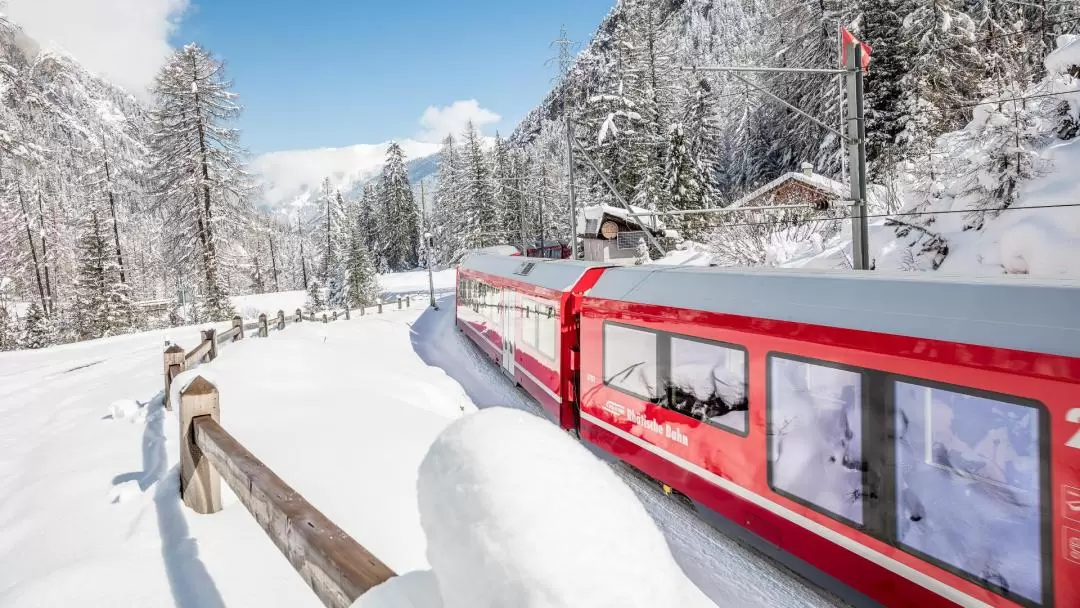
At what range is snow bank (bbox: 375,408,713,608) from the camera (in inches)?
33.4

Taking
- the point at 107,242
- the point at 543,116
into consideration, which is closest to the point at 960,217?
the point at 107,242

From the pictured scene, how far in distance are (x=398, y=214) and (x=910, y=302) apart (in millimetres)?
68947

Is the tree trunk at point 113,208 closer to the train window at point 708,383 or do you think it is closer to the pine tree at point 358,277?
the pine tree at point 358,277

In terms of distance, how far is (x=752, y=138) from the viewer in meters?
46.3

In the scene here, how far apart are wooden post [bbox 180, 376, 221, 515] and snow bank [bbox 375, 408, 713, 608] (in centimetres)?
330

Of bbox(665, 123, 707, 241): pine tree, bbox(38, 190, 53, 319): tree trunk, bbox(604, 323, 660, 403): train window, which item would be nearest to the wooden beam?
bbox(604, 323, 660, 403): train window

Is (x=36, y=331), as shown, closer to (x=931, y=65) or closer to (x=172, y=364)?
(x=172, y=364)

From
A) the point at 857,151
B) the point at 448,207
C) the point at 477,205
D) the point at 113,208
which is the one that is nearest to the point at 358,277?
the point at 477,205

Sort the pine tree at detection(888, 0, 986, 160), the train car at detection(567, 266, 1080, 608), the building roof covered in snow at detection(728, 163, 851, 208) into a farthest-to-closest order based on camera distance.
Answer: the building roof covered in snow at detection(728, 163, 851, 208)
the pine tree at detection(888, 0, 986, 160)
the train car at detection(567, 266, 1080, 608)

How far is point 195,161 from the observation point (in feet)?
85.6

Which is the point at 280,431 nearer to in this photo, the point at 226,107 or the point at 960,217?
the point at 960,217

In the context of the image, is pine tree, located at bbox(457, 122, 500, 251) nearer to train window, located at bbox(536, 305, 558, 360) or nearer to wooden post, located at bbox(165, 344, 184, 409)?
train window, located at bbox(536, 305, 558, 360)

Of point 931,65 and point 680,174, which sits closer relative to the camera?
point 931,65

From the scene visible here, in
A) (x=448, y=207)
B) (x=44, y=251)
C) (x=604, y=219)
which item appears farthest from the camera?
(x=448, y=207)
